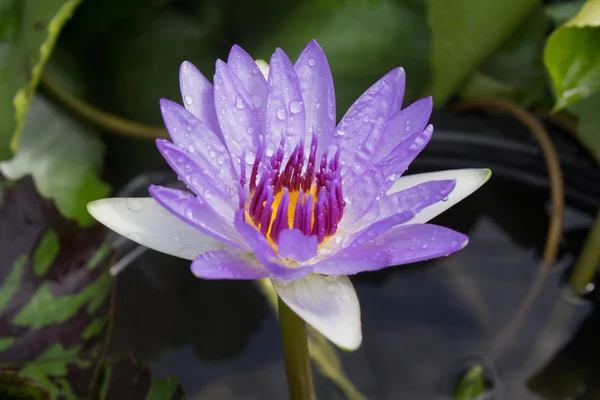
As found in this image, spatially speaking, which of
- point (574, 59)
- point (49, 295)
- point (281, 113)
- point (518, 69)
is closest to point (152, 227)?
point (281, 113)

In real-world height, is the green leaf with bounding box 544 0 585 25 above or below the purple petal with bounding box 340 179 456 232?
above

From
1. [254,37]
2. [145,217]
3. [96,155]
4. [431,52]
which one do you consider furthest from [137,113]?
[145,217]

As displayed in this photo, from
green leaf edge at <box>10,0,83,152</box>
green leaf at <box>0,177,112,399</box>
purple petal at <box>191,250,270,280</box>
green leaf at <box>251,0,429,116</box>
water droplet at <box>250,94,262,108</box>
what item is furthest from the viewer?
green leaf at <box>251,0,429,116</box>

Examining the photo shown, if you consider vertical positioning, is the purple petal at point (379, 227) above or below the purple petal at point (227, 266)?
above

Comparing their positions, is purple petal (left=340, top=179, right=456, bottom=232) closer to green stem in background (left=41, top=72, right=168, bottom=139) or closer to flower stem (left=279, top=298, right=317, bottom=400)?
flower stem (left=279, top=298, right=317, bottom=400)

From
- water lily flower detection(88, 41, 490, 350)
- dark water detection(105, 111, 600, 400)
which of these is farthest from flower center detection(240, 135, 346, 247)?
dark water detection(105, 111, 600, 400)

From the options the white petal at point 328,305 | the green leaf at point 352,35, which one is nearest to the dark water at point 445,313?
the green leaf at point 352,35

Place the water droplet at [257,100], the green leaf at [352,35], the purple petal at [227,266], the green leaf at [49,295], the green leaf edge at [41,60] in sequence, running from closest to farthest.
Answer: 1. the purple petal at [227,266]
2. the water droplet at [257,100]
3. the green leaf at [49,295]
4. the green leaf edge at [41,60]
5. the green leaf at [352,35]

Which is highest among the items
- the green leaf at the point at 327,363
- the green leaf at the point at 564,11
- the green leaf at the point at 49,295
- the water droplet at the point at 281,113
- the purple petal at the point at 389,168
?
the green leaf at the point at 564,11

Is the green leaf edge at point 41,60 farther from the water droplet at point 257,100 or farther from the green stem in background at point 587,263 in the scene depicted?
the green stem in background at point 587,263
